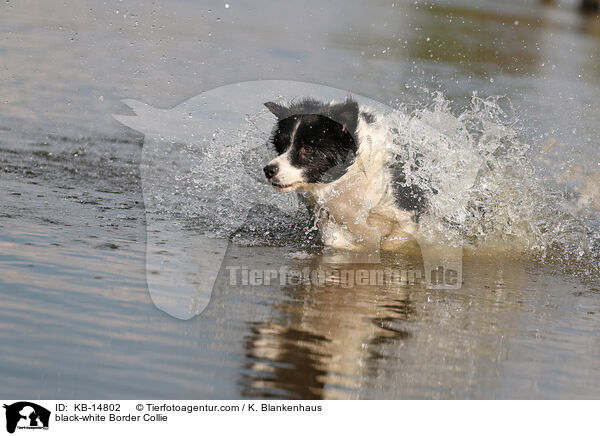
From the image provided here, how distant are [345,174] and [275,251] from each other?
726 millimetres

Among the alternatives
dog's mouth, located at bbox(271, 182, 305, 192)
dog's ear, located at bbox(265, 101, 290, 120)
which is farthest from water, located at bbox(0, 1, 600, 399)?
dog's ear, located at bbox(265, 101, 290, 120)

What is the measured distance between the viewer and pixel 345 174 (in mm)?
5277

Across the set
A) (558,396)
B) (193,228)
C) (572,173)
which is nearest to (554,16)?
(572,173)

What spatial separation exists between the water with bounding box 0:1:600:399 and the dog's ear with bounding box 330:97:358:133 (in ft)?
1.56

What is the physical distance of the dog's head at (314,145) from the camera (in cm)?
504

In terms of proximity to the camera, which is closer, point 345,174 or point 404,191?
point 345,174

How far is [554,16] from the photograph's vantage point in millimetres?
20266

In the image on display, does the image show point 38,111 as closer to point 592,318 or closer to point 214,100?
point 214,100
